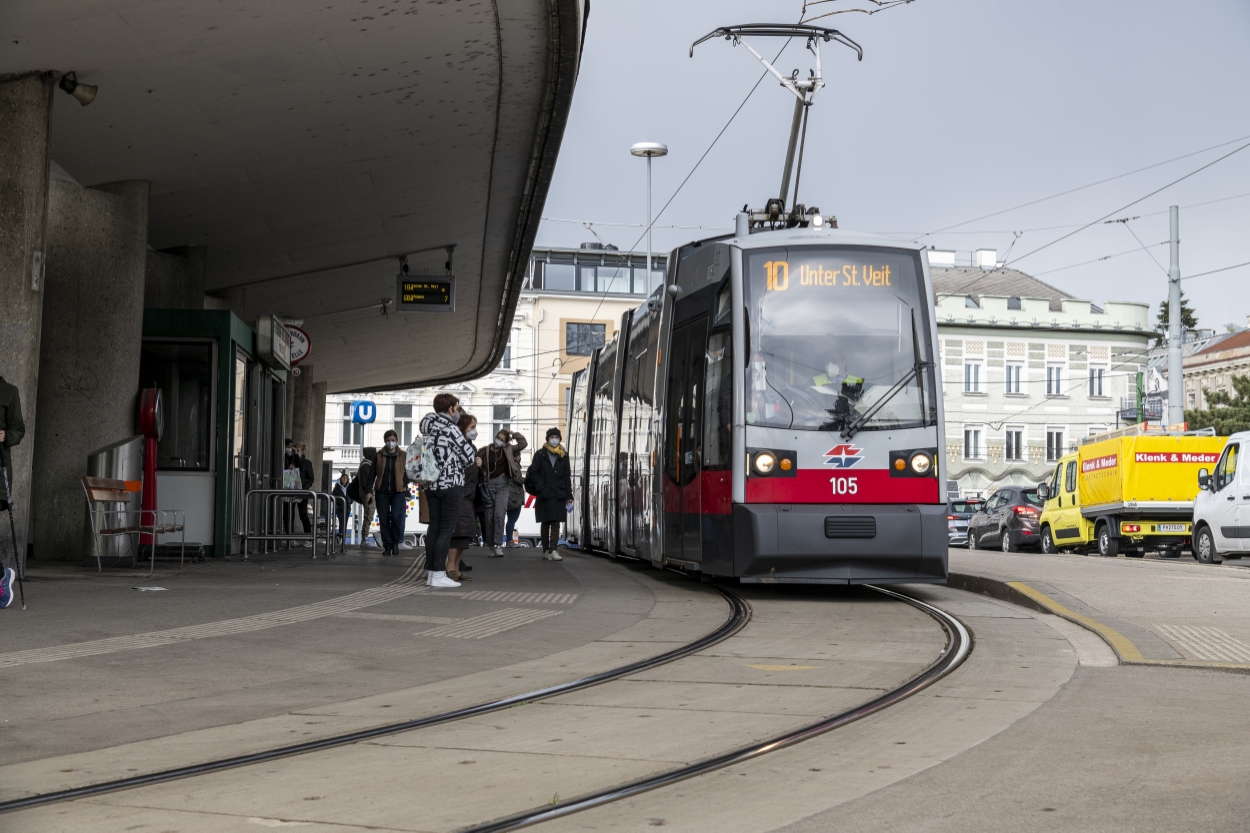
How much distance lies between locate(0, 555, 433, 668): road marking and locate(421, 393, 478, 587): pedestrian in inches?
10.6

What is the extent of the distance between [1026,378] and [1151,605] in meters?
58.4

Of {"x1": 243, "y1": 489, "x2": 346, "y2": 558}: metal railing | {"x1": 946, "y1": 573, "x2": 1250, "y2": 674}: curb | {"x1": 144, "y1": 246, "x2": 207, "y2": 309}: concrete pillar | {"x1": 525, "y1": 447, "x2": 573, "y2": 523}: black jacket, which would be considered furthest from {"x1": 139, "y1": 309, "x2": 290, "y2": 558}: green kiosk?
{"x1": 946, "y1": 573, "x2": 1250, "y2": 674}: curb

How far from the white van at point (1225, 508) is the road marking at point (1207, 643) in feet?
44.2

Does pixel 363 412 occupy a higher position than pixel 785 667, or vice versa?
pixel 363 412

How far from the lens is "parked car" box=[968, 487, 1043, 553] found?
108 feet

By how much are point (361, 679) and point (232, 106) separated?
26.3ft

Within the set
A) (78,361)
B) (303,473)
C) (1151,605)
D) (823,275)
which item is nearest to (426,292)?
(303,473)

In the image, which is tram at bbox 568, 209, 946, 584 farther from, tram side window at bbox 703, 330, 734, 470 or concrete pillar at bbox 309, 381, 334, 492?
concrete pillar at bbox 309, 381, 334, 492

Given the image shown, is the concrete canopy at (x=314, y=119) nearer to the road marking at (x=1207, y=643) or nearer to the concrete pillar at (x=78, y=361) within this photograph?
the concrete pillar at (x=78, y=361)

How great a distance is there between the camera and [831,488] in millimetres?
11844

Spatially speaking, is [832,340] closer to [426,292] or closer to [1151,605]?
[1151,605]

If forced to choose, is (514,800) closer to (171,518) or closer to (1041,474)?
(171,518)

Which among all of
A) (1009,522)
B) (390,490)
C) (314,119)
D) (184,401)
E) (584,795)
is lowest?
(584,795)

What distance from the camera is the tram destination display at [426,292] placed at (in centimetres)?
2294
